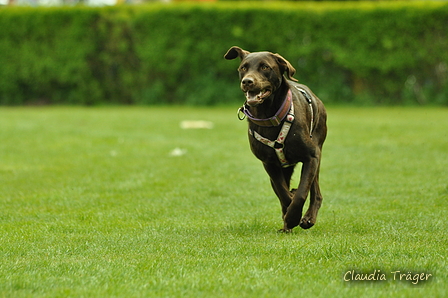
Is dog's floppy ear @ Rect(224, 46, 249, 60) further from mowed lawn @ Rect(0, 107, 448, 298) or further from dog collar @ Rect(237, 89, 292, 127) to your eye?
mowed lawn @ Rect(0, 107, 448, 298)

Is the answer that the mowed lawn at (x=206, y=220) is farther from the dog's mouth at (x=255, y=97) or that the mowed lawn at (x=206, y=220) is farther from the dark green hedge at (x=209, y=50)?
the dark green hedge at (x=209, y=50)

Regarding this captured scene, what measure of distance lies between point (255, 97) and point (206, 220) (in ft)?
5.29

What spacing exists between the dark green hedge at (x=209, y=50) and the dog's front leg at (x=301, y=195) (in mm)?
16898

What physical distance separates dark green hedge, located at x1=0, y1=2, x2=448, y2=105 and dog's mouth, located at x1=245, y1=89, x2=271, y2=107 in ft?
55.9

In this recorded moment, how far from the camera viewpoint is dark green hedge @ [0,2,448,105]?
22.2 metres

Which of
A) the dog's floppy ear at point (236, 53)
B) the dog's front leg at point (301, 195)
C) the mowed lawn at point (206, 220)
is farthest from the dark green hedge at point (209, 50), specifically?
the dog's front leg at point (301, 195)

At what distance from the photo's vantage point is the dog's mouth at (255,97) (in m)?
5.78

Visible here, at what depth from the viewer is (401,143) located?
13.2 metres

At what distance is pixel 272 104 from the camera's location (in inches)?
237

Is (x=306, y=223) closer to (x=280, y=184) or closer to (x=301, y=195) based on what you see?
(x=301, y=195)

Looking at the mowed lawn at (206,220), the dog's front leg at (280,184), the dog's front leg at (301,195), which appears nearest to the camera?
the mowed lawn at (206,220)

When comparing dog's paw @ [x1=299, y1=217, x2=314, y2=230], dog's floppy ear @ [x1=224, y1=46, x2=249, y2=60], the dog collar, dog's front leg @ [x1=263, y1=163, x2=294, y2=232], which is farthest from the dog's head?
dog's paw @ [x1=299, y1=217, x2=314, y2=230]

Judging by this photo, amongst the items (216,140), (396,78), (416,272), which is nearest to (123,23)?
(396,78)

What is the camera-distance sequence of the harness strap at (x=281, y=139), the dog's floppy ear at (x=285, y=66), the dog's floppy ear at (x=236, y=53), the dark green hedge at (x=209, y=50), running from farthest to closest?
the dark green hedge at (x=209, y=50) → the dog's floppy ear at (x=236, y=53) → the dog's floppy ear at (x=285, y=66) → the harness strap at (x=281, y=139)
